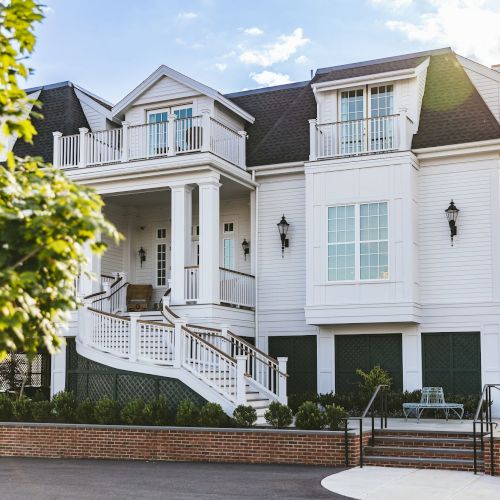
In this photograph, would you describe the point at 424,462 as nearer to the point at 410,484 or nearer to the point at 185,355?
the point at 410,484

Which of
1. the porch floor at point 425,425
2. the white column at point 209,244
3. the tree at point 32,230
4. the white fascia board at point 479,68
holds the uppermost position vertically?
the white fascia board at point 479,68

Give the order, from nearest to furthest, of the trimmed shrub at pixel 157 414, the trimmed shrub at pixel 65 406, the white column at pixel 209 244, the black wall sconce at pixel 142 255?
the trimmed shrub at pixel 157 414 < the trimmed shrub at pixel 65 406 < the white column at pixel 209 244 < the black wall sconce at pixel 142 255

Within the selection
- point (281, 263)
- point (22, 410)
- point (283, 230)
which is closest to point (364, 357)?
point (281, 263)

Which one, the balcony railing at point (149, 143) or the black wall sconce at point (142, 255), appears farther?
the black wall sconce at point (142, 255)

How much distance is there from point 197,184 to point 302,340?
15.9 feet

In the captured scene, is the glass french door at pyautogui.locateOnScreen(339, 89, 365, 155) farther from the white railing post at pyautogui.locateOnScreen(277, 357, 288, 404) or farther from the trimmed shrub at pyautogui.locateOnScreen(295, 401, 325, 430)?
the trimmed shrub at pyautogui.locateOnScreen(295, 401, 325, 430)

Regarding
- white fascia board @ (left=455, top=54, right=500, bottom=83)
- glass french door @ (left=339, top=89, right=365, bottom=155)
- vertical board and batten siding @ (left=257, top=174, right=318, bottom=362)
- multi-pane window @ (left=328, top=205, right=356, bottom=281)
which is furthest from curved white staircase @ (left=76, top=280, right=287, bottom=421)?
white fascia board @ (left=455, top=54, right=500, bottom=83)

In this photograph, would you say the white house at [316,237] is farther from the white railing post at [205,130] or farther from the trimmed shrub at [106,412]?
the trimmed shrub at [106,412]

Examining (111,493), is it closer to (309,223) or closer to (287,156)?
(309,223)

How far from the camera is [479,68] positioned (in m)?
21.5

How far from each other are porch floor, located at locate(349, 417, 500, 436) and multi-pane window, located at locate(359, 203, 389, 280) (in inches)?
141

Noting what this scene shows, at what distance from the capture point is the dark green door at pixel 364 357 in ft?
66.5

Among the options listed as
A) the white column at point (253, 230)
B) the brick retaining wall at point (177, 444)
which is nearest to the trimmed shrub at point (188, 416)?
the brick retaining wall at point (177, 444)

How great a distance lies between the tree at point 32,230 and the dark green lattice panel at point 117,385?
38.8 ft
